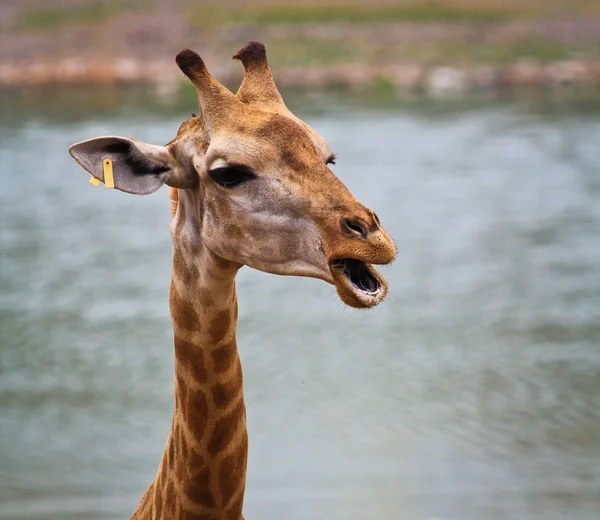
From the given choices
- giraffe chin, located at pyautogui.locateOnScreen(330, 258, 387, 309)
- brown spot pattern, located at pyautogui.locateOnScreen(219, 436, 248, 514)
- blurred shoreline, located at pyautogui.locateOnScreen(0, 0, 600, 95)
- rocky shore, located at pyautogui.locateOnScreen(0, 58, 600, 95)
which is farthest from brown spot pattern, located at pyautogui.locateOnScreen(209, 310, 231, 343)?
blurred shoreline, located at pyautogui.locateOnScreen(0, 0, 600, 95)

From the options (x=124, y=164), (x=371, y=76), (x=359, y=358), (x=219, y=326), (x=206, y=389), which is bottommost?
(x=206, y=389)

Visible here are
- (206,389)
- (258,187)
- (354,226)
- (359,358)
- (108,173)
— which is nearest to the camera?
(354,226)

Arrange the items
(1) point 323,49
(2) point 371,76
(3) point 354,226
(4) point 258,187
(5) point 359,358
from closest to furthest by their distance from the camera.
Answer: (3) point 354,226
(4) point 258,187
(5) point 359,358
(2) point 371,76
(1) point 323,49

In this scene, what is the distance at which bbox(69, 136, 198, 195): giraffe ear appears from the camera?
377 cm

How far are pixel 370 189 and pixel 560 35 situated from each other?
8323mm

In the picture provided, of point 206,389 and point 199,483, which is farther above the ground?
point 206,389

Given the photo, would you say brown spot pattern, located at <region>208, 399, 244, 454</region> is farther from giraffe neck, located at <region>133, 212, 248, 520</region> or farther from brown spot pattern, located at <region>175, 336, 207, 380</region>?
brown spot pattern, located at <region>175, 336, 207, 380</region>

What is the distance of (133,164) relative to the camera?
381cm

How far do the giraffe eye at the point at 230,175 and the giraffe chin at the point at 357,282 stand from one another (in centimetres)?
42

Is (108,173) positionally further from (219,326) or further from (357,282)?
(357,282)

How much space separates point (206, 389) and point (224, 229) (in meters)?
0.54

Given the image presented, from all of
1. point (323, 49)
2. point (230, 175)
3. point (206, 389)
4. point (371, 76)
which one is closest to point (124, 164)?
point (230, 175)

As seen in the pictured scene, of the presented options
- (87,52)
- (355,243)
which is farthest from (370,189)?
(355,243)

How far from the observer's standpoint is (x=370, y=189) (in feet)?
46.0
